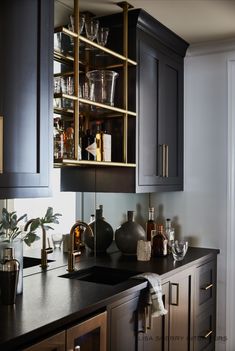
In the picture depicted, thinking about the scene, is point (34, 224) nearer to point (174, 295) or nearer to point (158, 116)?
point (174, 295)

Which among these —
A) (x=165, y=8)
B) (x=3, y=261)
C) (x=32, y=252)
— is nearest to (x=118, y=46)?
(x=165, y=8)

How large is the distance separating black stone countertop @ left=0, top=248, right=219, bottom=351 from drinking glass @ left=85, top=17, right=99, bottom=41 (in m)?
1.27

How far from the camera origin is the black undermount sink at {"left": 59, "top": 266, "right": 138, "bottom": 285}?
7.98ft

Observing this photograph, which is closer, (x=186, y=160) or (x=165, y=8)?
(x=165, y=8)

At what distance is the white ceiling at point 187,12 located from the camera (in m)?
2.44

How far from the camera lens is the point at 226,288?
3.16m

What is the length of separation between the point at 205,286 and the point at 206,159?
3.01ft

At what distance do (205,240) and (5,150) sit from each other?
6.34ft

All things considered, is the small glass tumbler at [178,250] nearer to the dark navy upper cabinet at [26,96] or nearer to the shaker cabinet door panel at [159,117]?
the shaker cabinet door panel at [159,117]

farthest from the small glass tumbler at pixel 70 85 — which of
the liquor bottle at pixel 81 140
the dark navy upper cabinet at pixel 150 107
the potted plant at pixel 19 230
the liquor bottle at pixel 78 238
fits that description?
the liquor bottle at pixel 78 238

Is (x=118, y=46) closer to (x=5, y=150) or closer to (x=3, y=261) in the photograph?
(x=5, y=150)

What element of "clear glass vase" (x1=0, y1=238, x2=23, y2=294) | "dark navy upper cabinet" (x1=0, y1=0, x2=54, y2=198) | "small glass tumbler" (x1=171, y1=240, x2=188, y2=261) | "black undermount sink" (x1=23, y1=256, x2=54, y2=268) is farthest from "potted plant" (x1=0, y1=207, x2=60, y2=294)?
"small glass tumbler" (x1=171, y1=240, x2=188, y2=261)

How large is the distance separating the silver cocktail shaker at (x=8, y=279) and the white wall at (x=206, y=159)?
5.87 feet

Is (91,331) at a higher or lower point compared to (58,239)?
lower
